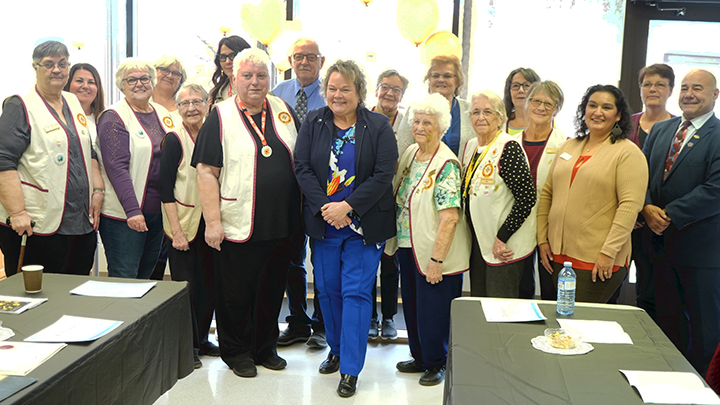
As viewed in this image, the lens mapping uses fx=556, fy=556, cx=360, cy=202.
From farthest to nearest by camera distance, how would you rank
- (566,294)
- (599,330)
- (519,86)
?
1. (519,86)
2. (566,294)
3. (599,330)

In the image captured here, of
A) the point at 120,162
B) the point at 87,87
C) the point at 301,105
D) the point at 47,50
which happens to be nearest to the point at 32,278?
the point at 120,162

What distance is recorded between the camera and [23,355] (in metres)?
1.44

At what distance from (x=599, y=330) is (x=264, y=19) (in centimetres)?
334

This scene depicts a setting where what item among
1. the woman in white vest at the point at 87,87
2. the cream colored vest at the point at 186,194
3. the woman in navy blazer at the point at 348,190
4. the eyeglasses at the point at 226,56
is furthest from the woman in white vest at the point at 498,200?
the woman in white vest at the point at 87,87

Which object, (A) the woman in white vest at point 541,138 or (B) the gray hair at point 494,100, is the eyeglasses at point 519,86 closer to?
(A) the woman in white vest at point 541,138

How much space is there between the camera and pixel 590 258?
8.18 ft

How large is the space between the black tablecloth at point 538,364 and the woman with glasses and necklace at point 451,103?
146 centimetres

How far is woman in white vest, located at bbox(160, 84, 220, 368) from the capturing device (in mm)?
2918

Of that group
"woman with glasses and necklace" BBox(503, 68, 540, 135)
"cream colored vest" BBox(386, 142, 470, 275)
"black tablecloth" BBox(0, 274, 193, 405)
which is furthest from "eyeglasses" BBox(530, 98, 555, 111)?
"black tablecloth" BBox(0, 274, 193, 405)

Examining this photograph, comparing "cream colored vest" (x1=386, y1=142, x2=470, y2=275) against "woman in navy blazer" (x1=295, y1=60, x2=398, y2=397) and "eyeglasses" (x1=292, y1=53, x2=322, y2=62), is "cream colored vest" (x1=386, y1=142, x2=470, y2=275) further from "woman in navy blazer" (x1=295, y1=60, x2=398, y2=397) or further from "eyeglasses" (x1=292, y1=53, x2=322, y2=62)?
"eyeglasses" (x1=292, y1=53, x2=322, y2=62)

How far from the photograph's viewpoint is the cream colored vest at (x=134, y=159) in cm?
302

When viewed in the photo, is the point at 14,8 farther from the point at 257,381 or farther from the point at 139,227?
the point at 257,381

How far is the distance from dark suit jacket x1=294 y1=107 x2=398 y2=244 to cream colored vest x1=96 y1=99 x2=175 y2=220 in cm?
90

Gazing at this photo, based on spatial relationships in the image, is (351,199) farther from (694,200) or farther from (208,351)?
(694,200)
